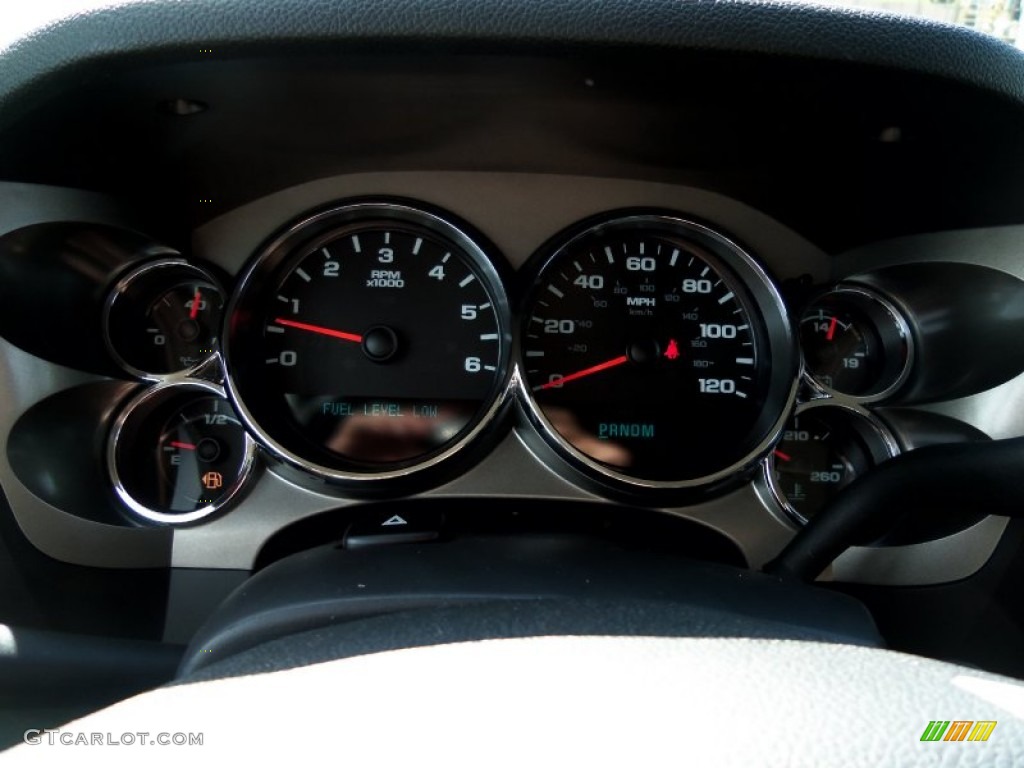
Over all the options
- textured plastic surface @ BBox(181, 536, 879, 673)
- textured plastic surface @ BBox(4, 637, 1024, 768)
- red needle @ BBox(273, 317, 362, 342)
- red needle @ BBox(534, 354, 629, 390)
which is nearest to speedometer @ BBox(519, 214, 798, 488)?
red needle @ BBox(534, 354, 629, 390)

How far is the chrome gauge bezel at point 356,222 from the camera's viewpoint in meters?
2.03

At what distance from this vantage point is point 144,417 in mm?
2164

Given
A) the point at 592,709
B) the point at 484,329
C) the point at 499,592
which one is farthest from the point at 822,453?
the point at 592,709

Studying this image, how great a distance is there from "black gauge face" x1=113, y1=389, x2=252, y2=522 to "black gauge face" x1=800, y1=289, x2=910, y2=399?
1503 millimetres

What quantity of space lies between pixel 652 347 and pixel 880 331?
0.64 meters

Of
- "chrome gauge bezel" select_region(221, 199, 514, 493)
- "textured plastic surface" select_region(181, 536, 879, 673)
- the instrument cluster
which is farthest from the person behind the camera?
the instrument cluster

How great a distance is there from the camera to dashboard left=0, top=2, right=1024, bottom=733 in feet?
5.54

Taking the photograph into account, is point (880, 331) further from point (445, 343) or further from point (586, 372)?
point (445, 343)

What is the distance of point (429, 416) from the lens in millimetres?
2219

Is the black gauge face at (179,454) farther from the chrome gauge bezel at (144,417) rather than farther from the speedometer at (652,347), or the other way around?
the speedometer at (652,347)

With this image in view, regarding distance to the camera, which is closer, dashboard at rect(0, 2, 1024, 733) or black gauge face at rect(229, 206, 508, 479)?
dashboard at rect(0, 2, 1024, 733)

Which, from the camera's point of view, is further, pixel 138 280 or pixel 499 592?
pixel 138 280
